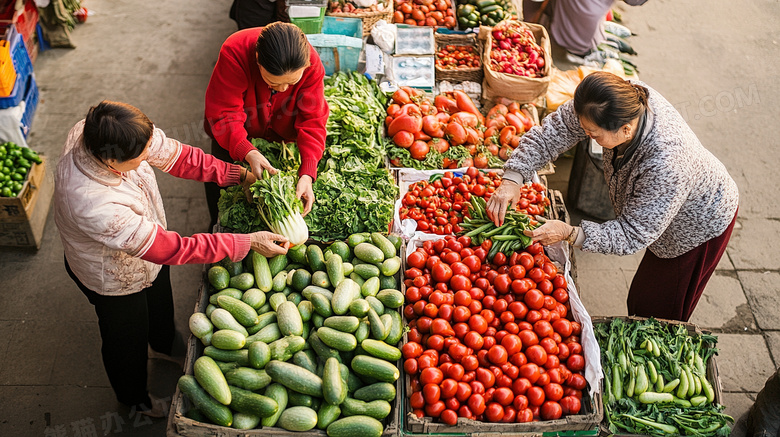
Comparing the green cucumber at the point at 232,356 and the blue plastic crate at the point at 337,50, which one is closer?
the green cucumber at the point at 232,356

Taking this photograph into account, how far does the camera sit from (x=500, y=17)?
5820 millimetres

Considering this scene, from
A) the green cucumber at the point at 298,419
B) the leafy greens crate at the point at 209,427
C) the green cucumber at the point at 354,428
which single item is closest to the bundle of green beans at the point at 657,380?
the leafy greens crate at the point at 209,427

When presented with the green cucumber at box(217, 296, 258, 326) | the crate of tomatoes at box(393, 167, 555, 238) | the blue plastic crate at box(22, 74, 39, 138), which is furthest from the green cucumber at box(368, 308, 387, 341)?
the blue plastic crate at box(22, 74, 39, 138)

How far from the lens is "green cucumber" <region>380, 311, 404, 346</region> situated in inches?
111

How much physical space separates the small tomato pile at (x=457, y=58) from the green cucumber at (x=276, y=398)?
351 centimetres

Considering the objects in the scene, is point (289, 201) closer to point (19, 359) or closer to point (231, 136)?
point (231, 136)

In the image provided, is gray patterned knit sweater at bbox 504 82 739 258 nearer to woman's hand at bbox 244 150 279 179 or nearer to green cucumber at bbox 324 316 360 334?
green cucumber at bbox 324 316 360 334

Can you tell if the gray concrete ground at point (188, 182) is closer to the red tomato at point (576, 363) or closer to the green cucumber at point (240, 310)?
the green cucumber at point (240, 310)

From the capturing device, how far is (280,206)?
10.1 feet

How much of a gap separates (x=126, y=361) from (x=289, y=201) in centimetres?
130

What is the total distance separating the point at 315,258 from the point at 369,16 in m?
3.00

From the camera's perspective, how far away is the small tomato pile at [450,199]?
12.0 ft

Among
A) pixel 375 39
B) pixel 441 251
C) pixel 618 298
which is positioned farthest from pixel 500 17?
pixel 441 251

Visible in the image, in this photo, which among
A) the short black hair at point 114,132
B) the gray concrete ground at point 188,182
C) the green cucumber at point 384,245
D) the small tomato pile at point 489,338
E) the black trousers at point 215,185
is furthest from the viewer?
the black trousers at point 215,185
